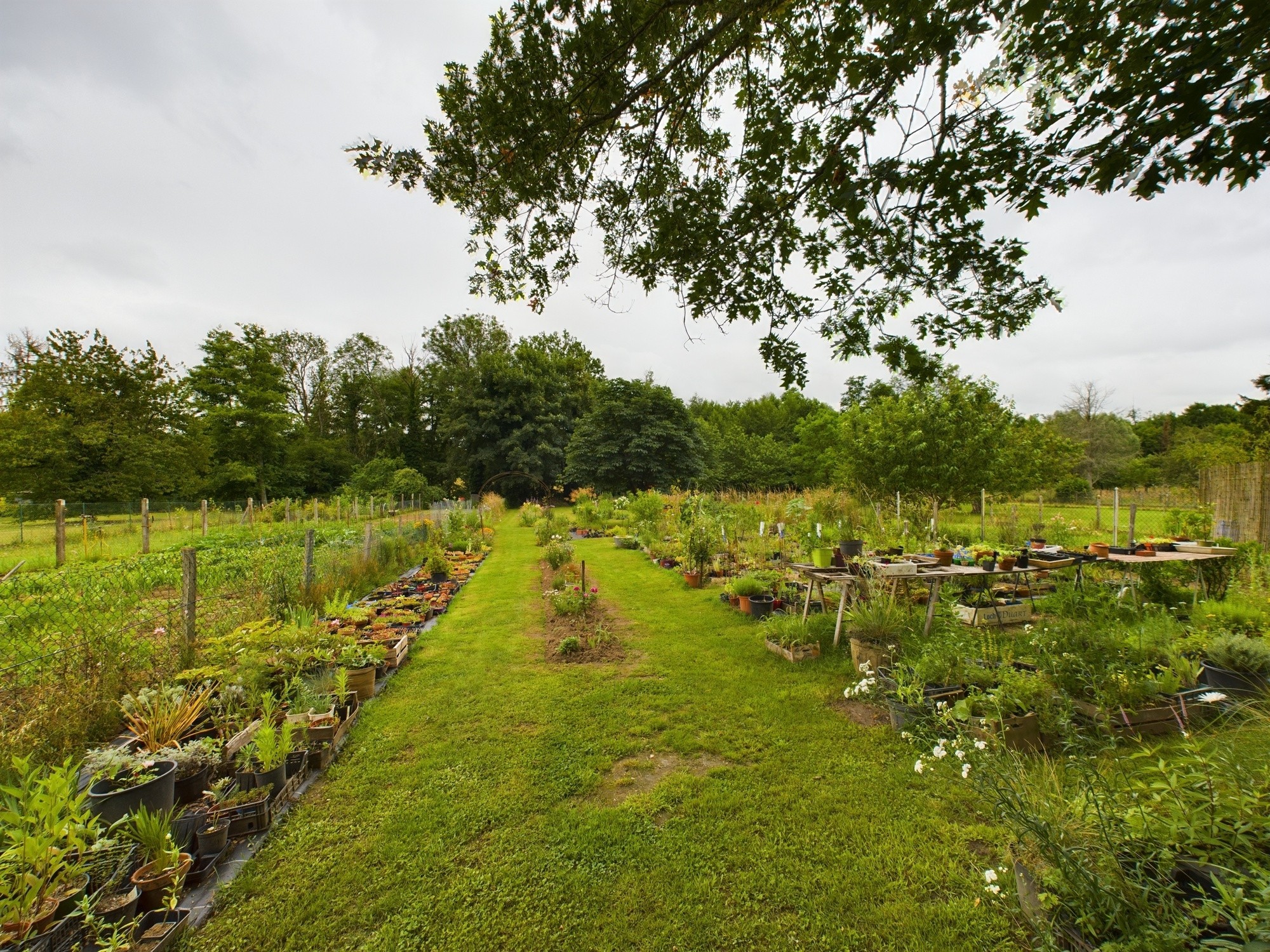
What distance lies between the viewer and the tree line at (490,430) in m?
17.5

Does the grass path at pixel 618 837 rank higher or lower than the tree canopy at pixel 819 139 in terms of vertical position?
lower

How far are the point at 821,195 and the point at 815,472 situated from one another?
31548mm

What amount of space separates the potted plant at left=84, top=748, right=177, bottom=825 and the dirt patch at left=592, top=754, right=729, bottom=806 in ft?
6.82

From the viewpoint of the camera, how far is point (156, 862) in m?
2.12

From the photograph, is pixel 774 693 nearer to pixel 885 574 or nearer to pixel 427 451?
pixel 885 574

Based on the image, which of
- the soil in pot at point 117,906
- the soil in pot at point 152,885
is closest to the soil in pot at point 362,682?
the soil in pot at point 152,885

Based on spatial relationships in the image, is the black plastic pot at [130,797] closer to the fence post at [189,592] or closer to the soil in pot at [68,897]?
the soil in pot at [68,897]

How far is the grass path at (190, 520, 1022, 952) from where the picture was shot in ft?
6.65

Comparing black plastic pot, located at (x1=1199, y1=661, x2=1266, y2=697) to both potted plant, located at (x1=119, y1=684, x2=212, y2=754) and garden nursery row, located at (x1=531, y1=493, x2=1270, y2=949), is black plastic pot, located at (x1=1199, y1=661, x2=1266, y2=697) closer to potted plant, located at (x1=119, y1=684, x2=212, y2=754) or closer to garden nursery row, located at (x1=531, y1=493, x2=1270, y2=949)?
garden nursery row, located at (x1=531, y1=493, x2=1270, y2=949)

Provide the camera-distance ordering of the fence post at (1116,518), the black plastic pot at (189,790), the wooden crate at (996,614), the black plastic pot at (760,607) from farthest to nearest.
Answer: the fence post at (1116,518) → the black plastic pot at (760,607) → the wooden crate at (996,614) → the black plastic pot at (189,790)

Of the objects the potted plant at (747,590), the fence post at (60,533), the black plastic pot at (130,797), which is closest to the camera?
the black plastic pot at (130,797)

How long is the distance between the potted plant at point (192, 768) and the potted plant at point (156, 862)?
45cm

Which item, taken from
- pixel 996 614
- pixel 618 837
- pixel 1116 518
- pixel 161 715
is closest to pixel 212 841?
pixel 161 715

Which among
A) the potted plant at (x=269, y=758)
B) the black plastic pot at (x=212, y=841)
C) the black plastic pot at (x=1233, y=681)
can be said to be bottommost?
the black plastic pot at (x=212, y=841)
